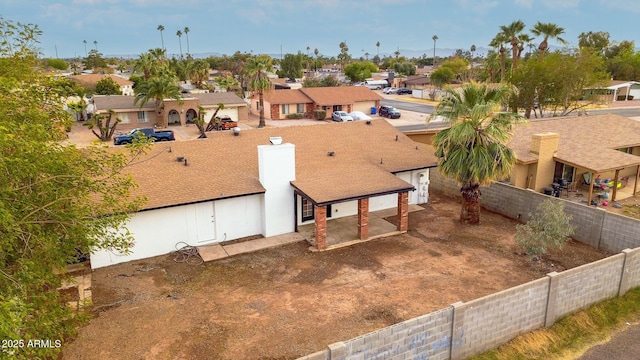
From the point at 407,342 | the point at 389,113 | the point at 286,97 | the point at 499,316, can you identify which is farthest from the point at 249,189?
the point at 389,113

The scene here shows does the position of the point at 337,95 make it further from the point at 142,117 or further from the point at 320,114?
the point at 142,117

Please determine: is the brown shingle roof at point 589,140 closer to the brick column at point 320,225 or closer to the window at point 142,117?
the brick column at point 320,225

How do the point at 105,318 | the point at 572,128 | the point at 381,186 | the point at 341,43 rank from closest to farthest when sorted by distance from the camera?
the point at 105,318 < the point at 381,186 < the point at 572,128 < the point at 341,43

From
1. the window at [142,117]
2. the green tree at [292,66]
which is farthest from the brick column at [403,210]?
the green tree at [292,66]

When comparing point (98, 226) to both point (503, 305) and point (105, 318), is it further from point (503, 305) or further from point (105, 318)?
point (503, 305)

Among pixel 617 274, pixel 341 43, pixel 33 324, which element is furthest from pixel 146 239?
pixel 341 43

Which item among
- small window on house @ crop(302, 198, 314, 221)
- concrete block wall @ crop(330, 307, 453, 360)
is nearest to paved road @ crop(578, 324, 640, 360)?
concrete block wall @ crop(330, 307, 453, 360)

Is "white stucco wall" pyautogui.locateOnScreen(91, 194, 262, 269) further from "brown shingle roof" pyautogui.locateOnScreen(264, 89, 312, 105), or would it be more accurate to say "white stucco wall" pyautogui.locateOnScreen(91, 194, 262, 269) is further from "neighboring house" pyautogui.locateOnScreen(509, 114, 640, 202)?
"brown shingle roof" pyautogui.locateOnScreen(264, 89, 312, 105)
